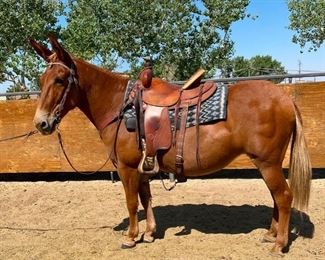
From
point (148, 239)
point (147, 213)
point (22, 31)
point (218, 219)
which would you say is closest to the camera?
point (148, 239)

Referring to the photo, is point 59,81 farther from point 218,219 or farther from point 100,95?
point 218,219

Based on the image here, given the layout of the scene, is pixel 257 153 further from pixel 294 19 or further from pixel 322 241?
pixel 294 19

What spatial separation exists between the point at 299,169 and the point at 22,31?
1892cm

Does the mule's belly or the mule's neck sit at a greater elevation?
the mule's neck

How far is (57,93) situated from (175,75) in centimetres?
1956

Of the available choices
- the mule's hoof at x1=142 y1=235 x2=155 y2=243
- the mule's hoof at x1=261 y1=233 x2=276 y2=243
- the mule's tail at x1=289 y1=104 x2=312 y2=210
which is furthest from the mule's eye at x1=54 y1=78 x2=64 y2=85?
the mule's hoof at x1=261 y1=233 x2=276 y2=243

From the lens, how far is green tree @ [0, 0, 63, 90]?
64.5 ft

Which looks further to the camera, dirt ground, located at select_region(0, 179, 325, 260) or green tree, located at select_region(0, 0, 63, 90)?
green tree, located at select_region(0, 0, 63, 90)

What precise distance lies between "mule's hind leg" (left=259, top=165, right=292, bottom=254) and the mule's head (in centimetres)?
193

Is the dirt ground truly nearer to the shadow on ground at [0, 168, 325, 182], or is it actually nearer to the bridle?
the shadow on ground at [0, 168, 325, 182]

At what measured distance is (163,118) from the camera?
3.81m

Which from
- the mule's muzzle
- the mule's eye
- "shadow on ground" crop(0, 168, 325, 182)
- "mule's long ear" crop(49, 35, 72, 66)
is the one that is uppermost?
"mule's long ear" crop(49, 35, 72, 66)

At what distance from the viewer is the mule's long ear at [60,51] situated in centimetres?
365

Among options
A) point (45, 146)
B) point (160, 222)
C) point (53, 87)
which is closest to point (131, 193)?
point (160, 222)
